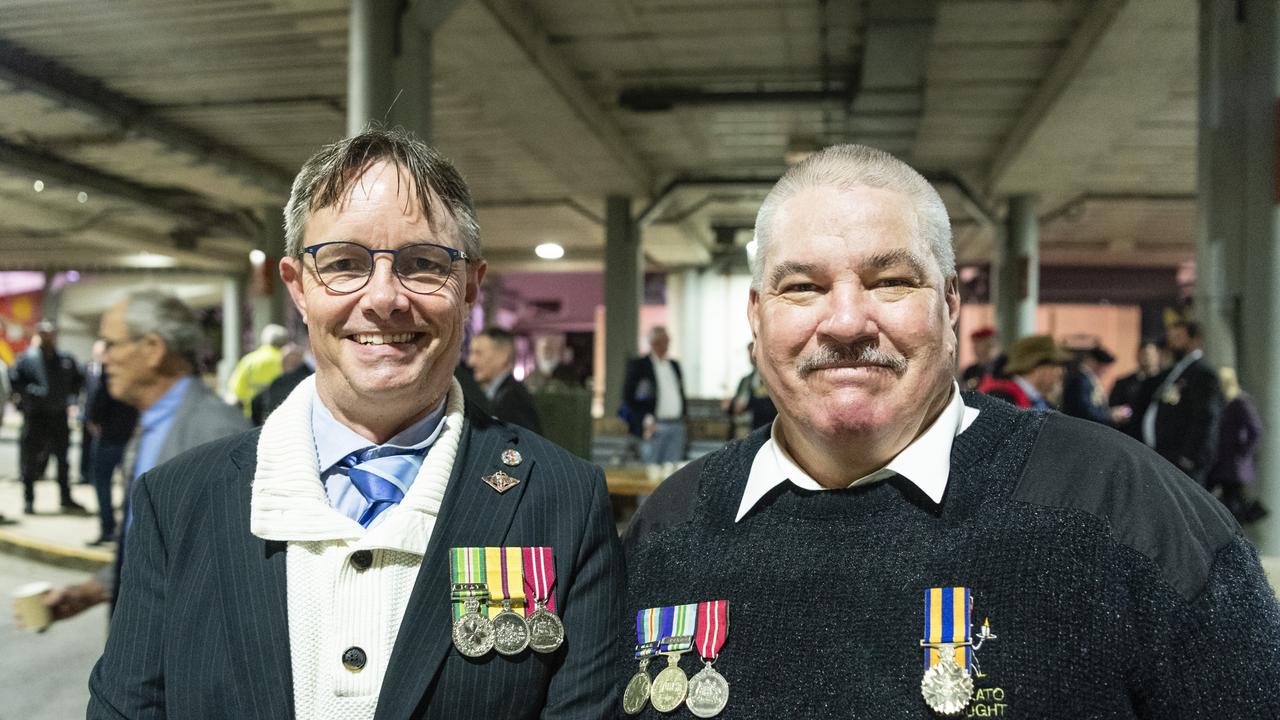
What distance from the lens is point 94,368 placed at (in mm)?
7199

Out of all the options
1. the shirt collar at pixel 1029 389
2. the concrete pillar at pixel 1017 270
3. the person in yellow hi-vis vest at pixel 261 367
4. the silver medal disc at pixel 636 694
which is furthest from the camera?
the concrete pillar at pixel 1017 270

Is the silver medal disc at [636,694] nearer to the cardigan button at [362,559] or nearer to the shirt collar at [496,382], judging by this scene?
the cardigan button at [362,559]

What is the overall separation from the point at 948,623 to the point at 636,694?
0.51 meters

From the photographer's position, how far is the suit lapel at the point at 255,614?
4.58 ft

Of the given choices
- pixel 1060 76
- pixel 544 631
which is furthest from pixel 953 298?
pixel 1060 76

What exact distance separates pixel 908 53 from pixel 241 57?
5838 mm

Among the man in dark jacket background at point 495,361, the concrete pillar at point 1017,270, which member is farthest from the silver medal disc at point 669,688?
the concrete pillar at point 1017,270

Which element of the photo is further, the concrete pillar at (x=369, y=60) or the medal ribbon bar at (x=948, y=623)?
the concrete pillar at (x=369, y=60)

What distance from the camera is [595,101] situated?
403 inches

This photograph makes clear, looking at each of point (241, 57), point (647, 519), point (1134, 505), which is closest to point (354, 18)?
point (241, 57)

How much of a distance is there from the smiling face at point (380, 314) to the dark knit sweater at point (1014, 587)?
1.81 ft

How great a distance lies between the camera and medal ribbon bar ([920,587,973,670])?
1329 millimetres

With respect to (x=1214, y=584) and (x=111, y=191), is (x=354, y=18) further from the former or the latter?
(x=1214, y=584)

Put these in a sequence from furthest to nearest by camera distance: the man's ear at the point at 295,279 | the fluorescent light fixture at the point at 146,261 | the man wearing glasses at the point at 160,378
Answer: the fluorescent light fixture at the point at 146,261, the man wearing glasses at the point at 160,378, the man's ear at the point at 295,279
